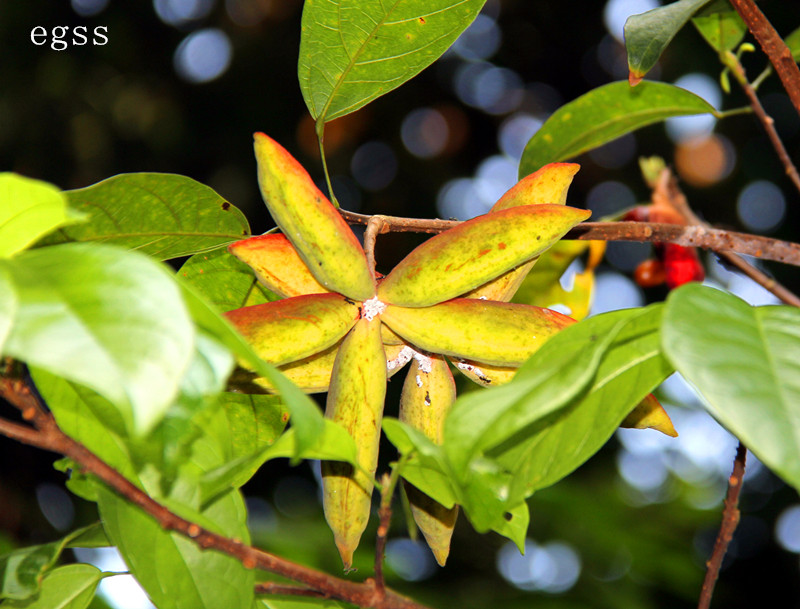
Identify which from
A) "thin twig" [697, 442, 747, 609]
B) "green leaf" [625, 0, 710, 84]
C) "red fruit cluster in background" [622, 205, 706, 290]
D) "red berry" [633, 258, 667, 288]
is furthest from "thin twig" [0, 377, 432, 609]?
"red berry" [633, 258, 667, 288]

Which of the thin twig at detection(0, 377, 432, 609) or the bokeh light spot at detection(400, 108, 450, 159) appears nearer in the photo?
the thin twig at detection(0, 377, 432, 609)

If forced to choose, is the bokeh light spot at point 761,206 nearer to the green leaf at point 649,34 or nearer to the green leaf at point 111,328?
the green leaf at point 649,34

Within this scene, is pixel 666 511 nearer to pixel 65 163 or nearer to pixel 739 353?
pixel 739 353

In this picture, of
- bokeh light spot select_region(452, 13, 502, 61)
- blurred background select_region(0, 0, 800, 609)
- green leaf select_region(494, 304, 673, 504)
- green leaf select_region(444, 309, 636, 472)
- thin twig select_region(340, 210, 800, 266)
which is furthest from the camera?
bokeh light spot select_region(452, 13, 502, 61)

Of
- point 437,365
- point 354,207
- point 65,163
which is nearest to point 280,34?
point 354,207

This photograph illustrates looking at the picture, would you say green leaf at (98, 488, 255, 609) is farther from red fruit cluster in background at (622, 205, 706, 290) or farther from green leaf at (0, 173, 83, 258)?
red fruit cluster in background at (622, 205, 706, 290)

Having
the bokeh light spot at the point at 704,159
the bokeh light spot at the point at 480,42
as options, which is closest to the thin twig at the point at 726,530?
the bokeh light spot at the point at 704,159
